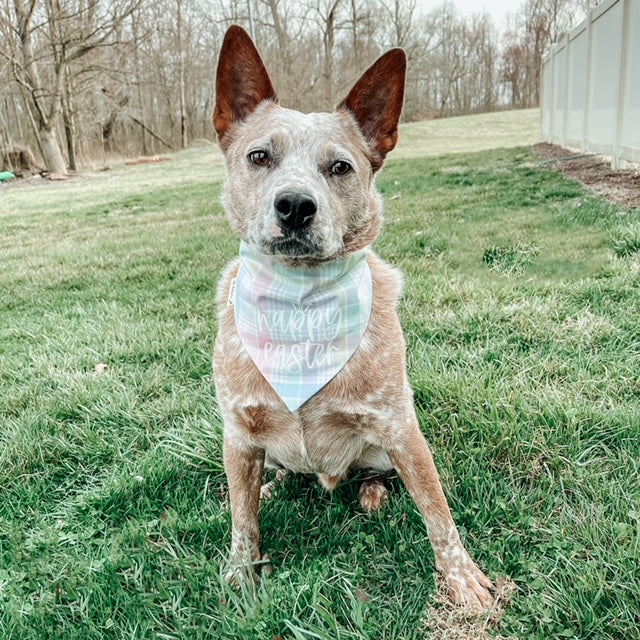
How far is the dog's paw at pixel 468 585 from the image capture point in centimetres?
154

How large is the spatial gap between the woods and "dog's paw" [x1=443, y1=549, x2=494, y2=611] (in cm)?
1370

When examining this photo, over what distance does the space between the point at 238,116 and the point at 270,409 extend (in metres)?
1.13

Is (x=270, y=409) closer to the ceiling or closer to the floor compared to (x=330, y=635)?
closer to the ceiling

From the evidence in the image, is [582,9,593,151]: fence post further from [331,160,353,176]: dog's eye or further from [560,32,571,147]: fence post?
[331,160,353,176]: dog's eye

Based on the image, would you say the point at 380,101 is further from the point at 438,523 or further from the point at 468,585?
the point at 468,585

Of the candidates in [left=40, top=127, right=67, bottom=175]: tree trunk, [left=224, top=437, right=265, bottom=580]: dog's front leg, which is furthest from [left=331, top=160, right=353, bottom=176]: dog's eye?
[left=40, top=127, right=67, bottom=175]: tree trunk

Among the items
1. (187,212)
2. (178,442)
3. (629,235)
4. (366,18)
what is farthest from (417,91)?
(178,442)

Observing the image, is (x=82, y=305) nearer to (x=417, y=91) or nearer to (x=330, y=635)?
(x=330, y=635)

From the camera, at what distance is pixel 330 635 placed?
144cm

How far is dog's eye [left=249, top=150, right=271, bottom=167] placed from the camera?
1877 mm

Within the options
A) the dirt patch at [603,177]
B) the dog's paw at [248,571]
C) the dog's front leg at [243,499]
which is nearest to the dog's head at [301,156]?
the dog's front leg at [243,499]

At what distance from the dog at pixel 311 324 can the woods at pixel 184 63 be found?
12.6 metres

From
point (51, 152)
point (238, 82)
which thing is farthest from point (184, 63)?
point (238, 82)

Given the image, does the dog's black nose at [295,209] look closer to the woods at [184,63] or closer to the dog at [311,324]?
the dog at [311,324]
